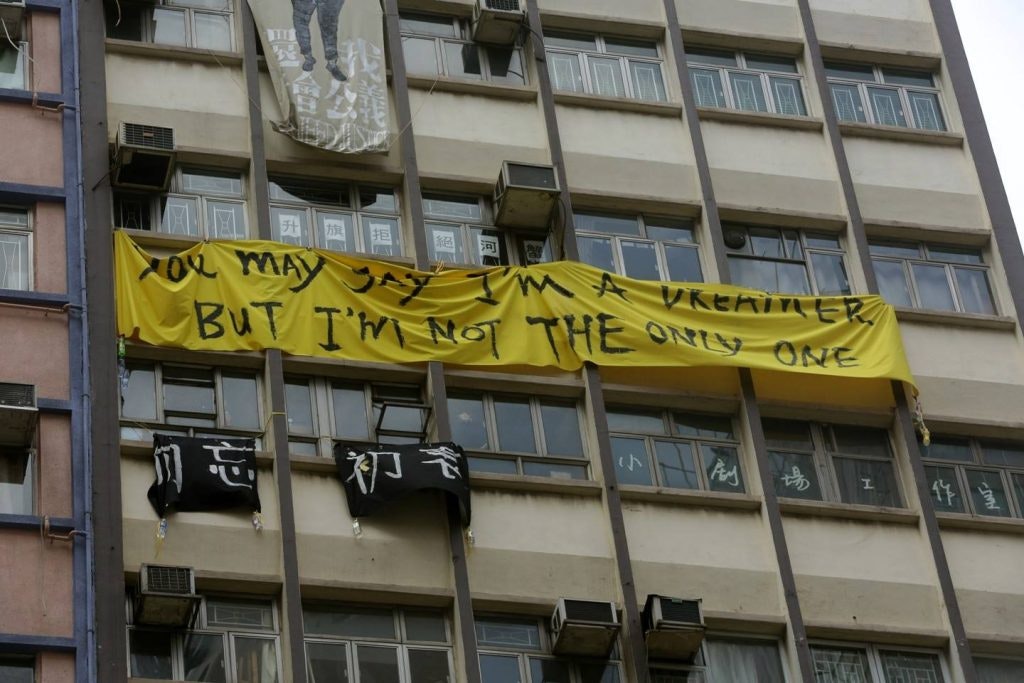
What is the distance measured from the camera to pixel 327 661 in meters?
25.2

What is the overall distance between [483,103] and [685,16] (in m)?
3.94

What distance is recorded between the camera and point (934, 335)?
3058 centimetres

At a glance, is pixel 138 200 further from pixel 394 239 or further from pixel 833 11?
pixel 833 11

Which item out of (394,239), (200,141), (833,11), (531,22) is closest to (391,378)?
(394,239)

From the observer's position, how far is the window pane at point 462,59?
103ft

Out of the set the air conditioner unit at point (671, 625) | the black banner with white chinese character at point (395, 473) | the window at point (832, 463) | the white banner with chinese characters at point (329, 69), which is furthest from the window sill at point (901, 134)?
the air conditioner unit at point (671, 625)

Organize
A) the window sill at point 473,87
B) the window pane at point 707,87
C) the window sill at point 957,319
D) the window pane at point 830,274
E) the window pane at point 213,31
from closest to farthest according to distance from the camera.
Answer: the window pane at point 213,31
the window sill at point 957,319
the window sill at point 473,87
the window pane at point 830,274
the window pane at point 707,87

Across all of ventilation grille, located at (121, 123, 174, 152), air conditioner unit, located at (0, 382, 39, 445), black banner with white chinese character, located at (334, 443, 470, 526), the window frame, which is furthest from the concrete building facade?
air conditioner unit, located at (0, 382, 39, 445)

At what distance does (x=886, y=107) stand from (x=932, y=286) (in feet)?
10.9

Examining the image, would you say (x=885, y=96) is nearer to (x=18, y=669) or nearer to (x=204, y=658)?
(x=204, y=658)

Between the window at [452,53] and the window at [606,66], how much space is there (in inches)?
25.3

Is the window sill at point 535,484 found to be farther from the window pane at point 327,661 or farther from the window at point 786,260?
the window at point 786,260

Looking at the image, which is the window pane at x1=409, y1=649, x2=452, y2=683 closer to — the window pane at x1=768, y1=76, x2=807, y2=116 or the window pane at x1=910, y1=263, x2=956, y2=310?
the window pane at x1=910, y1=263, x2=956, y2=310

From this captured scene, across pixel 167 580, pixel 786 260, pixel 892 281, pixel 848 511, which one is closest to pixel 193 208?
pixel 167 580
